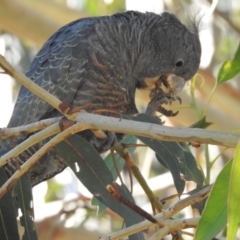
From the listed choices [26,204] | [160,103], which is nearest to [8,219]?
[26,204]

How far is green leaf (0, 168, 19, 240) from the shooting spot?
1.39 metres

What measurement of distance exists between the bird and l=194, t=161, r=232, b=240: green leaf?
2.29 ft

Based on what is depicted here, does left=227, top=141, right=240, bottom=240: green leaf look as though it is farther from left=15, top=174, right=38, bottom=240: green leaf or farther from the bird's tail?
the bird's tail

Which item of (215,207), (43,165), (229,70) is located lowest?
(43,165)

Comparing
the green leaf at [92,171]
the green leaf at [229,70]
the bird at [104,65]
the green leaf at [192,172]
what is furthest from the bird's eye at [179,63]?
the green leaf at [92,171]

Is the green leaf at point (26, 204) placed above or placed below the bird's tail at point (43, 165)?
above

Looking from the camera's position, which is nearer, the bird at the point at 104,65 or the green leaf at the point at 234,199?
the green leaf at the point at 234,199

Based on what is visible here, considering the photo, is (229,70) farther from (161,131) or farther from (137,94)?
→ (137,94)

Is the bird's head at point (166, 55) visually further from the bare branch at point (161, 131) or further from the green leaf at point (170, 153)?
the bare branch at point (161, 131)

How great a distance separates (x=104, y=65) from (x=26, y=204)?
0.62 m

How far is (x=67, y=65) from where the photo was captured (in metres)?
1.88

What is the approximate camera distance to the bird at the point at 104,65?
1.88 metres

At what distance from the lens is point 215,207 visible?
111 centimetres

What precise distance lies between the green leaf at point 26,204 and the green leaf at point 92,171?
0.38ft
